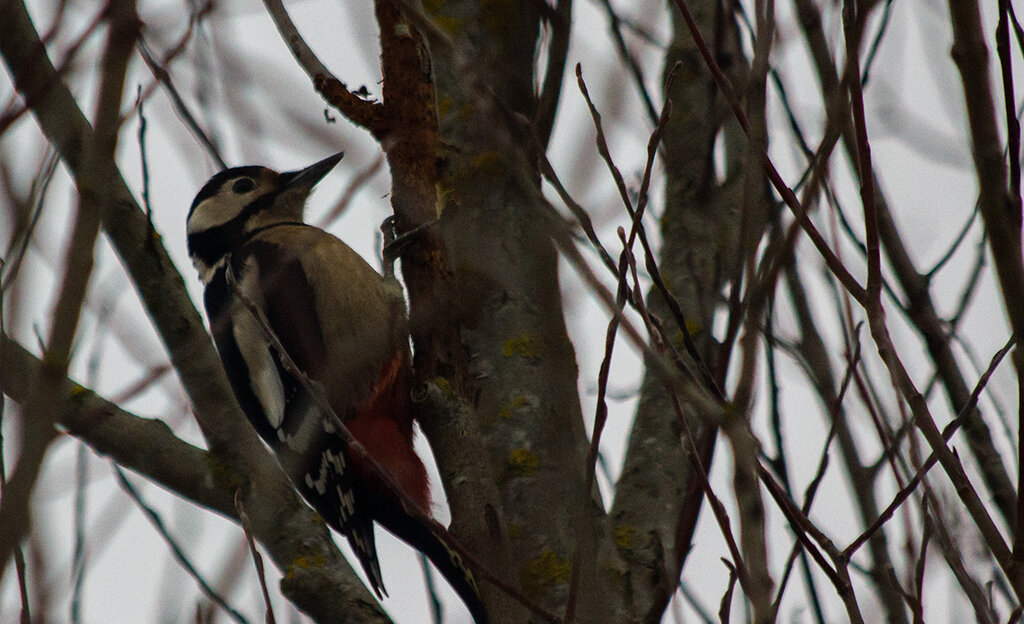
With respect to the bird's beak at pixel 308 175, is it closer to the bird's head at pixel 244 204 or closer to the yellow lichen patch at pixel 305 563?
the bird's head at pixel 244 204

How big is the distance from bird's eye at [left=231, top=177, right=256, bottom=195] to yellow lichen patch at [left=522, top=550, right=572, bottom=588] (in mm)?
2873

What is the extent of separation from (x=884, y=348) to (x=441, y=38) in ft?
2.61

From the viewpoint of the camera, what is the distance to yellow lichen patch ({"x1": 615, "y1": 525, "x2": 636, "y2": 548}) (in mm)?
2486

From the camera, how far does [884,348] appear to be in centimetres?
163

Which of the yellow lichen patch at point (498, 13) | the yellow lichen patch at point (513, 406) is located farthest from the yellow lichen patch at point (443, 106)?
the yellow lichen patch at point (513, 406)

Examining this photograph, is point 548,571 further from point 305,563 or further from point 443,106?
point 443,106

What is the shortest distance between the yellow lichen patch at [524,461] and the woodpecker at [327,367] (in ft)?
3.94

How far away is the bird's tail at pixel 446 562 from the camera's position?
3.00 m

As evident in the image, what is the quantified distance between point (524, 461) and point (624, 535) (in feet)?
1.33

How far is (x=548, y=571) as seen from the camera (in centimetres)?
212

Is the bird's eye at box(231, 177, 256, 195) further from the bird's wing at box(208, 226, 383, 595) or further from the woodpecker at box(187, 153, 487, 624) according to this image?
the bird's wing at box(208, 226, 383, 595)

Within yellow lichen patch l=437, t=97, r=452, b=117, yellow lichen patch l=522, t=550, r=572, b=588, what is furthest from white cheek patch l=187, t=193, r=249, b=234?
yellow lichen patch l=522, t=550, r=572, b=588

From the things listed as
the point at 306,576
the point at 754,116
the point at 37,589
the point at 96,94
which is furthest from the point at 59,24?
the point at 306,576

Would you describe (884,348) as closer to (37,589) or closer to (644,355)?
(644,355)
